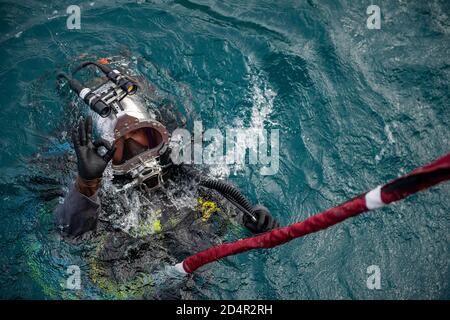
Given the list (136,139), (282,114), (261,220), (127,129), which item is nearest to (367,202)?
(261,220)

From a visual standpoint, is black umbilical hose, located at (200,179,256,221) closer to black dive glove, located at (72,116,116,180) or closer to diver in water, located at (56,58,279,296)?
diver in water, located at (56,58,279,296)

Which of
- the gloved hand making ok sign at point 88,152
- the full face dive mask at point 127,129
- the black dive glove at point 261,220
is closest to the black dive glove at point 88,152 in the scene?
the gloved hand making ok sign at point 88,152

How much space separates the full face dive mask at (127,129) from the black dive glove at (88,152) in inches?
7.8

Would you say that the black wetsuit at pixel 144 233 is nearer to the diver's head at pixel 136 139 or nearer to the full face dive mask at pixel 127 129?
the full face dive mask at pixel 127 129

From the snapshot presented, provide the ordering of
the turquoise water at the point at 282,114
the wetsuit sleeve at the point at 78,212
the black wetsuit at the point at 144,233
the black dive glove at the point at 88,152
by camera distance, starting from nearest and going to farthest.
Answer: the black dive glove at the point at 88,152
the wetsuit sleeve at the point at 78,212
the black wetsuit at the point at 144,233
the turquoise water at the point at 282,114

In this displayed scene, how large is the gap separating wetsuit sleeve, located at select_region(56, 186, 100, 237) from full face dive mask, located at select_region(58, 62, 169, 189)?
38cm

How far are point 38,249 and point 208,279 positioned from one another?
71.5 inches

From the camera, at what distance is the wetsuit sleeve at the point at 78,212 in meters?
3.83

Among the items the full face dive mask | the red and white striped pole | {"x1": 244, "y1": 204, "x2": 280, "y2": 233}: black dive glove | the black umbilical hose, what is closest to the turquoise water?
{"x1": 244, "y1": 204, "x2": 280, "y2": 233}: black dive glove

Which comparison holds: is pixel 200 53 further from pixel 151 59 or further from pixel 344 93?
pixel 344 93

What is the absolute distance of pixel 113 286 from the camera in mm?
4020

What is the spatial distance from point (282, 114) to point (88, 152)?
2833 mm

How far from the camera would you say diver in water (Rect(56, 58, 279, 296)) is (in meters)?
3.84

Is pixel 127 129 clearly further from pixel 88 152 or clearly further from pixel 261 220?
pixel 261 220
